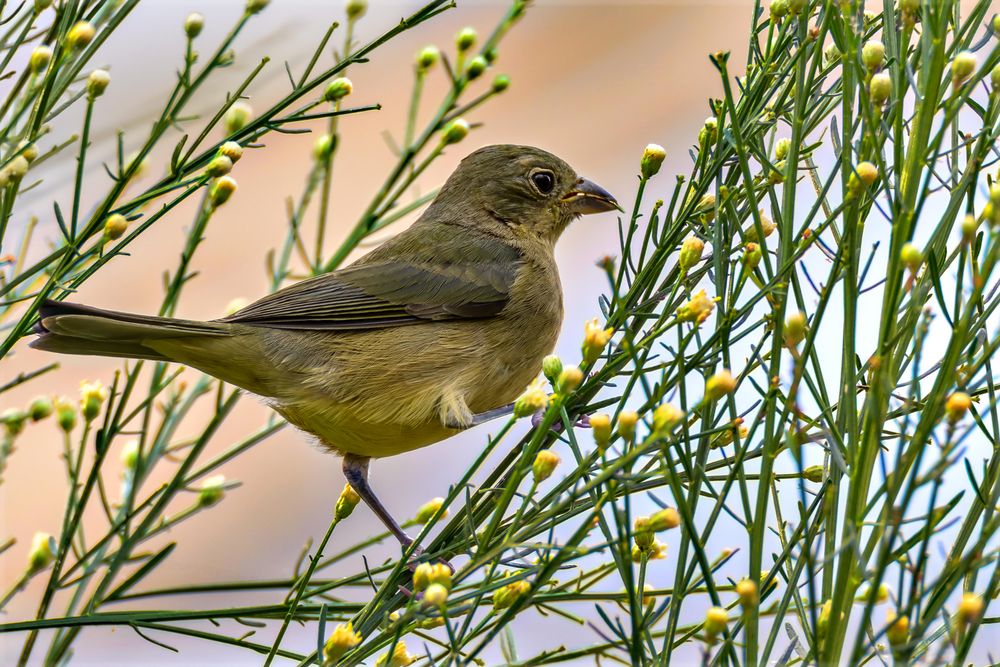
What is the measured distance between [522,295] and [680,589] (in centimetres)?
227

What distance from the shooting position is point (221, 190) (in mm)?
2387

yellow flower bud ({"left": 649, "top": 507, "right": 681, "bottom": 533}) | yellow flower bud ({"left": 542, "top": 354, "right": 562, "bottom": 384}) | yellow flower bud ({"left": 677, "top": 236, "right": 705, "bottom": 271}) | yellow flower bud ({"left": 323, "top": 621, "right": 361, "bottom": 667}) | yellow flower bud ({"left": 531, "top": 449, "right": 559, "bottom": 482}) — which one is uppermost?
yellow flower bud ({"left": 677, "top": 236, "right": 705, "bottom": 271})

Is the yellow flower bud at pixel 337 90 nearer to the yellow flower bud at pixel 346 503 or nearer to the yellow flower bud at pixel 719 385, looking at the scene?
the yellow flower bud at pixel 346 503

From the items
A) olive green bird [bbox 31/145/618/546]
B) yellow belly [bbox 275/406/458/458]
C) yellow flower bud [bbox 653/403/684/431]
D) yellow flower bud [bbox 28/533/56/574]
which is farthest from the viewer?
yellow belly [bbox 275/406/458/458]

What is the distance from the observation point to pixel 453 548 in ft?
6.86

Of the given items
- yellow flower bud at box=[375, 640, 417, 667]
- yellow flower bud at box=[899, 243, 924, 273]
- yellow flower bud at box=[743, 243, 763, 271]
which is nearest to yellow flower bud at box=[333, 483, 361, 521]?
yellow flower bud at box=[375, 640, 417, 667]

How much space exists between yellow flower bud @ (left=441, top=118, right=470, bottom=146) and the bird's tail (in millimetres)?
911

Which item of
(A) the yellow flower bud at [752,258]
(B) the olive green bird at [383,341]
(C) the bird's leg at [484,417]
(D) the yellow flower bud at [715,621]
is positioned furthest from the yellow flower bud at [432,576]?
(C) the bird's leg at [484,417]

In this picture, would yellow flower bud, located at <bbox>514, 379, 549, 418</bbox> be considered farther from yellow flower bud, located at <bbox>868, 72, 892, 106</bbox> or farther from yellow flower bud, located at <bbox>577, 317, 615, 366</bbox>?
yellow flower bud, located at <bbox>868, 72, 892, 106</bbox>

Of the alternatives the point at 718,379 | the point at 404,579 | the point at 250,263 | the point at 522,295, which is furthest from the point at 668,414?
the point at 250,263

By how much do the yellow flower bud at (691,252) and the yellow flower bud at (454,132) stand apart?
0.93 m

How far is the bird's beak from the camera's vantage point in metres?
4.25

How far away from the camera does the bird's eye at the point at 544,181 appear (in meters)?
4.38

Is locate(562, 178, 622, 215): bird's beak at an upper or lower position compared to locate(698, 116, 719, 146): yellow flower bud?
upper
